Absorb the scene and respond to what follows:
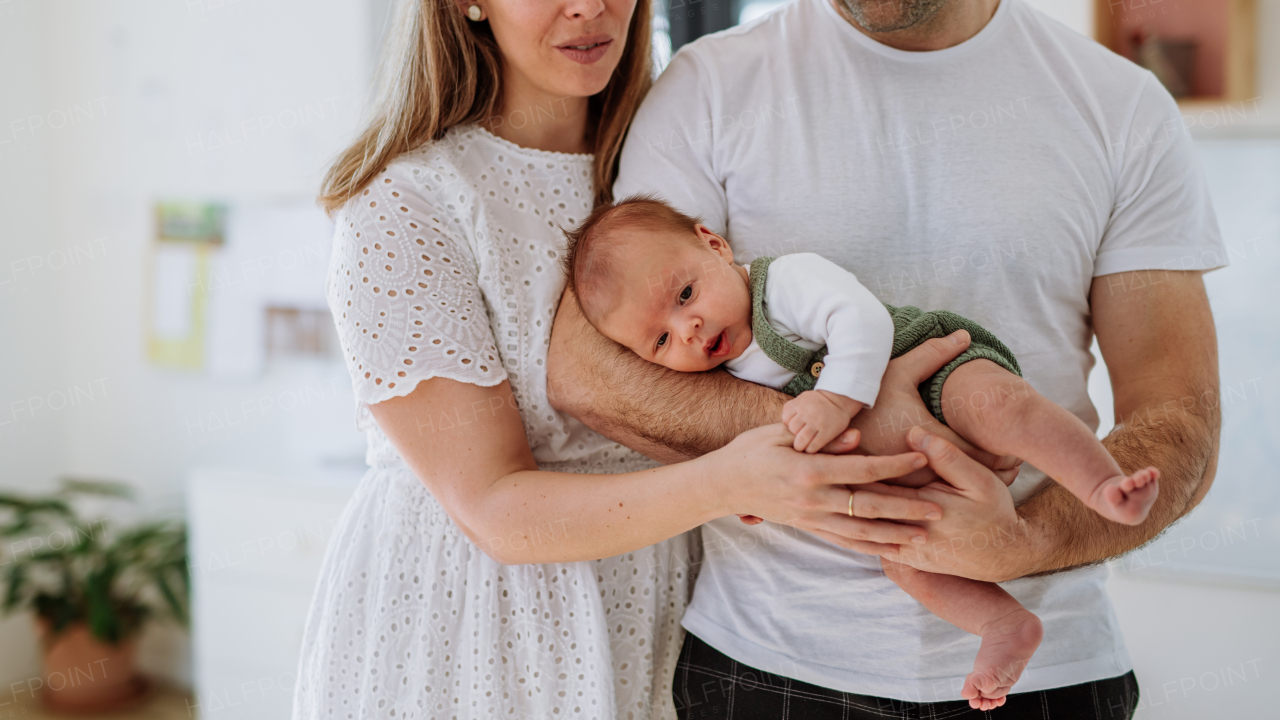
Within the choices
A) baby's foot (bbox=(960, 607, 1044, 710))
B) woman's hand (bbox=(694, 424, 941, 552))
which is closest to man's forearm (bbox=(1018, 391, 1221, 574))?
baby's foot (bbox=(960, 607, 1044, 710))

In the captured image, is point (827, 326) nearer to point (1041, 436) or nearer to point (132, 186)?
point (1041, 436)

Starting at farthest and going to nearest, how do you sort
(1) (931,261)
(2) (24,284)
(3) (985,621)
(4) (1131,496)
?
(2) (24,284) → (1) (931,261) → (3) (985,621) → (4) (1131,496)

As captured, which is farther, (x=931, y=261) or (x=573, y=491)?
(x=931, y=261)

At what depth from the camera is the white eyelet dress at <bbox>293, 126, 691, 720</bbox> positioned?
3.96 feet

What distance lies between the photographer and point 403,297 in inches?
46.9

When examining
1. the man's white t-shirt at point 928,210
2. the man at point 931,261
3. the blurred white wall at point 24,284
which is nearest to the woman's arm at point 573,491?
the man at point 931,261

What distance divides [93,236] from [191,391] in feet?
2.35

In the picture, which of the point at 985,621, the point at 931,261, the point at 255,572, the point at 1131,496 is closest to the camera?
the point at 1131,496

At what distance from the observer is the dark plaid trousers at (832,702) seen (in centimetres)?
124

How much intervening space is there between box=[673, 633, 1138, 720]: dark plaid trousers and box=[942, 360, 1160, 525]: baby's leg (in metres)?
0.37

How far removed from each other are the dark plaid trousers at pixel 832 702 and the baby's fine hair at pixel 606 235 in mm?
544

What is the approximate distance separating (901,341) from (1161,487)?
0.41 meters

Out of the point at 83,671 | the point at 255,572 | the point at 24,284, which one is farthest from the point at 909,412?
the point at 24,284

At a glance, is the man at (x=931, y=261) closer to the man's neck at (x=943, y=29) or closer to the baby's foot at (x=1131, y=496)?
the man's neck at (x=943, y=29)
